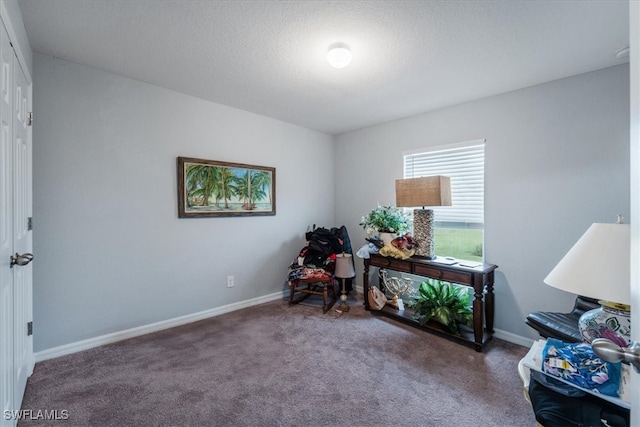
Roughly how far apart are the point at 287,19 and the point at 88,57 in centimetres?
165

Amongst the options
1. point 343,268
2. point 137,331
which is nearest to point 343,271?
point 343,268

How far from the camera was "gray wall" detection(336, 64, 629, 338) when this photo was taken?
2.10m

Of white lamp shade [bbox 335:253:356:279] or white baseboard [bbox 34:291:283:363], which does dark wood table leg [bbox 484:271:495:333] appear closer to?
white lamp shade [bbox 335:253:356:279]

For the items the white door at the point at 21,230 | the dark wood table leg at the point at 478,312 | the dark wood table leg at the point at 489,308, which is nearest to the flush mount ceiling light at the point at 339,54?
the white door at the point at 21,230

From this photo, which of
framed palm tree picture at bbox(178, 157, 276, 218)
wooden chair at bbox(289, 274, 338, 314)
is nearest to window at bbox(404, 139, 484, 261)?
wooden chair at bbox(289, 274, 338, 314)

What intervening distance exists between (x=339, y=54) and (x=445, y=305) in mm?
2406

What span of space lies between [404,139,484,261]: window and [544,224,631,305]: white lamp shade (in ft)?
5.54

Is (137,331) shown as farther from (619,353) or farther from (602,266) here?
(602,266)

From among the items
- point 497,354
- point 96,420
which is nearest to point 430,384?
point 497,354

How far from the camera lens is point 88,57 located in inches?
82.8

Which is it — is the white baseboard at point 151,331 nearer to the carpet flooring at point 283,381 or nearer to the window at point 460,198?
the carpet flooring at point 283,381

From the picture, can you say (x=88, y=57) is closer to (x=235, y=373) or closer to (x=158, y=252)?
(x=158, y=252)

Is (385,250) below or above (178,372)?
above

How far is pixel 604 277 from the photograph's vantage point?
1.09 meters
